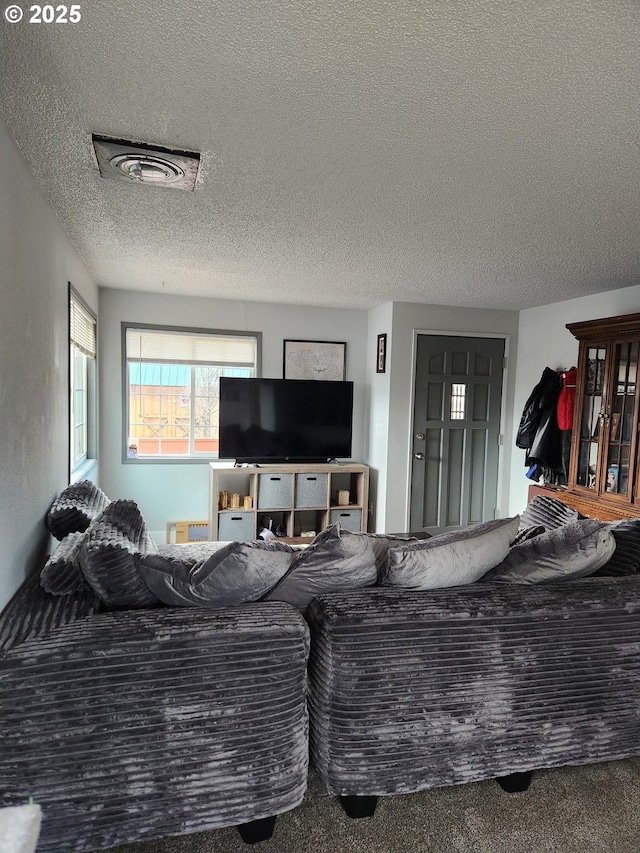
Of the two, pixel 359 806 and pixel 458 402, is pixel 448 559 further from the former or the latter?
pixel 458 402

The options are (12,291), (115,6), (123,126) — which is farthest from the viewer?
(12,291)

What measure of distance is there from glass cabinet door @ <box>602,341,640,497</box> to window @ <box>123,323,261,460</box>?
10.2 ft

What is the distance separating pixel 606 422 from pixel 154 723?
11.4 ft

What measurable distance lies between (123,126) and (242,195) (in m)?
0.67

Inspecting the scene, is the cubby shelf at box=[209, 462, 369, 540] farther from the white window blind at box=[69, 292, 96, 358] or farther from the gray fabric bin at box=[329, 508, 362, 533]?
the white window blind at box=[69, 292, 96, 358]

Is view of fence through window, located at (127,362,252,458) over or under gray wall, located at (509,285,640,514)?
under

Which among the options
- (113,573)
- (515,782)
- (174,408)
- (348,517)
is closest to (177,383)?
(174,408)

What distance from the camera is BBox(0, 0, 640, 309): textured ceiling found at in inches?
48.4

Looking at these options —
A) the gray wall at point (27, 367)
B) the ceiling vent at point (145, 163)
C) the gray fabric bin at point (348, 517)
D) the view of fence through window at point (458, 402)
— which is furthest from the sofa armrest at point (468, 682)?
the view of fence through window at point (458, 402)

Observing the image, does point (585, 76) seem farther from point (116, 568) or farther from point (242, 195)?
point (116, 568)

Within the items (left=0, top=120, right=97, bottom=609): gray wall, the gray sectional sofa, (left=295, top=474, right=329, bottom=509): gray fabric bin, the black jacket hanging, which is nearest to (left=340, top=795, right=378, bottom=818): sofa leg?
the gray sectional sofa

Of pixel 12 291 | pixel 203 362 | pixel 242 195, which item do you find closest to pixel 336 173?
pixel 242 195

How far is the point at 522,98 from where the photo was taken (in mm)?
1505

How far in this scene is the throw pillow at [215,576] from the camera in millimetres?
1631
